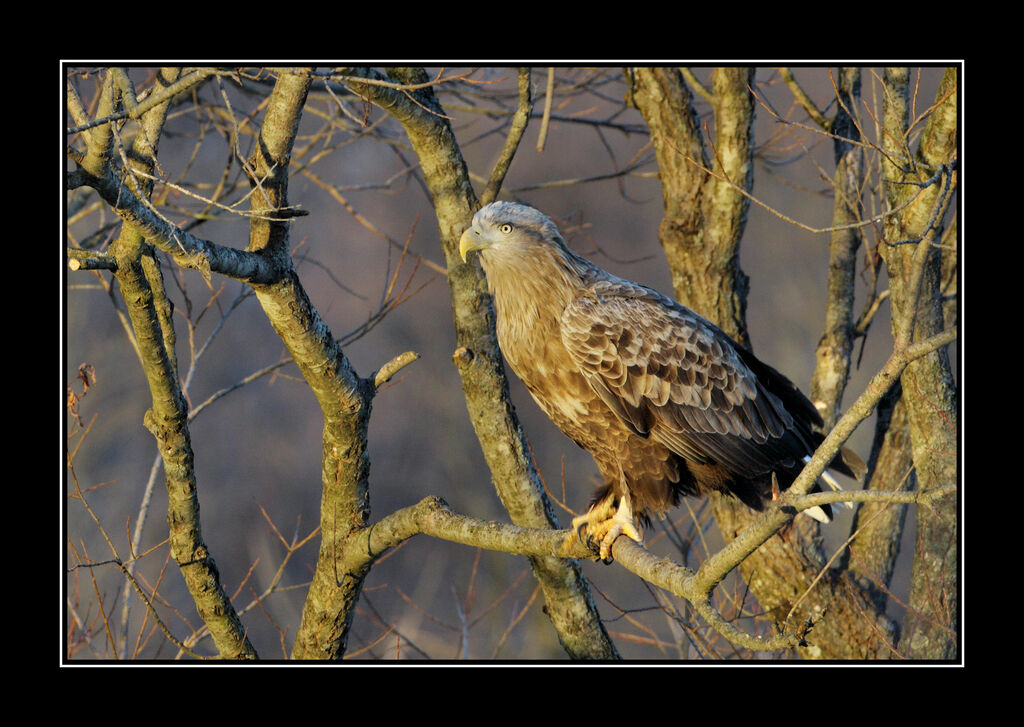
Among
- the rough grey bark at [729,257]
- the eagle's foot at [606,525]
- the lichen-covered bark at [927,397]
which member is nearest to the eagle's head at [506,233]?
the eagle's foot at [606,525]

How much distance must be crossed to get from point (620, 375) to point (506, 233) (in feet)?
2.21

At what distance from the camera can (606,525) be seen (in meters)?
3.51

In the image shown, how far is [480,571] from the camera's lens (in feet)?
37.8

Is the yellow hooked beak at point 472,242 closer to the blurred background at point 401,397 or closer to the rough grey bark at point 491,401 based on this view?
the rough grey bark at point 491,401

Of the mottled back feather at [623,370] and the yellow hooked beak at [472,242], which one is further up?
the yellow hooked beak at [472,242]

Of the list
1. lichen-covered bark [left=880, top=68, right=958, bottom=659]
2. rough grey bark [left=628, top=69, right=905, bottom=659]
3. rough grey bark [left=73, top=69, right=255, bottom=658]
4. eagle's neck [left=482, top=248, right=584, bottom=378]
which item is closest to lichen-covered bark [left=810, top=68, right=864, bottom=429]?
rough grey bark [left=628, top=69, right=905, bottom=659]

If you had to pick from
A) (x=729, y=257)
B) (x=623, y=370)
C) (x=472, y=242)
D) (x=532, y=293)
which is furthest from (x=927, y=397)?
(x=472, y=242)

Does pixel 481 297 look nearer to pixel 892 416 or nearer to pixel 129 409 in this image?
pixel 892 416

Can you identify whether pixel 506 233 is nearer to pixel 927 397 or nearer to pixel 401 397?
pixel 927 397

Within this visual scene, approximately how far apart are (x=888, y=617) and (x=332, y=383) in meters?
2.90

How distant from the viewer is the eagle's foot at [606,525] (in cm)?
342

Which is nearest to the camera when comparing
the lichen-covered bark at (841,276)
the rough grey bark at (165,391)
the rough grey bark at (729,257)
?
the rough grey bark at (165,391)
